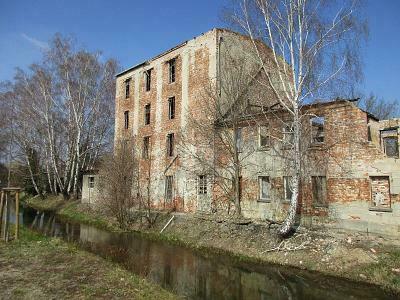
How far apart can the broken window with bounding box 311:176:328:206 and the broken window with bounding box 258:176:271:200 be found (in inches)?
109

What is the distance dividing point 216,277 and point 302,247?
3.80 meters

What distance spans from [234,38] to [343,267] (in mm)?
16427

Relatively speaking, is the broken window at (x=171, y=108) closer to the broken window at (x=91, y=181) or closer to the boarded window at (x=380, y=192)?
the broken window at (x=91, y=181)

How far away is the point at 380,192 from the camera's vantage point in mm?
13547

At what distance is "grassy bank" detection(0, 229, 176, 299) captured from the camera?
8.11m

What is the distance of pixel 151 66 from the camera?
90.1 ft

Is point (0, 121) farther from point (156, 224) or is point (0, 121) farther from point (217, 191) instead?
point (217, 191)

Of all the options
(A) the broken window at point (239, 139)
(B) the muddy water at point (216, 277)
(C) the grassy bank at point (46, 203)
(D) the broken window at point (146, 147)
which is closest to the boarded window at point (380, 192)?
(B) the muddy water at point (216, 277)

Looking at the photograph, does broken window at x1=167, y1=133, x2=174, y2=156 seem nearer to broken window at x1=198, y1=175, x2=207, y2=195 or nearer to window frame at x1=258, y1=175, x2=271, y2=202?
broken window at x1=198, y1=175, x2=207, y2=195

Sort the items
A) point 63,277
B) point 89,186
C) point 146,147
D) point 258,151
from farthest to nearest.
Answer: point 89,186 → point 146,147 → point 258,151 → point 63,277

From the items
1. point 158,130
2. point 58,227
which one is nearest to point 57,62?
point 158,130

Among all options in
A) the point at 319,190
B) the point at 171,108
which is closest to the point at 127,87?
the point at 171,108

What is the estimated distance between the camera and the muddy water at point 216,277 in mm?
10188

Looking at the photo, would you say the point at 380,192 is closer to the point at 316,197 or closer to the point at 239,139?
the point at 316,197
